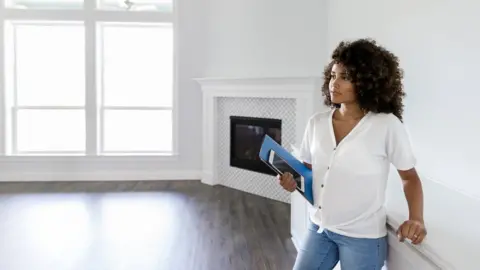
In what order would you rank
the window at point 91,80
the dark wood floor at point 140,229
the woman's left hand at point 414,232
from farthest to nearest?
the window at point 91,80 < the dark wood floor at point 140,229 < the woman's left hand at point 414,232

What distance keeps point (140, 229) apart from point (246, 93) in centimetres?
208

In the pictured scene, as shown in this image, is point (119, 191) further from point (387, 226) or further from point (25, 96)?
point (387, 226)

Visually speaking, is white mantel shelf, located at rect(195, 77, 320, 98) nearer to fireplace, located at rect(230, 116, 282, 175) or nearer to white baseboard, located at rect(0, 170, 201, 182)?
fireplace, located at rect(230, 116, 282, 175)

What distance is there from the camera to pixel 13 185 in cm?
536

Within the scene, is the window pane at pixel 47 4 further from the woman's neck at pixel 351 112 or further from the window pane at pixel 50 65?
the woman's neck at pixel 351 112

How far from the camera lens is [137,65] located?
5867 millimetres

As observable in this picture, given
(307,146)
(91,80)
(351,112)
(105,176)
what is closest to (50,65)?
(91,80)

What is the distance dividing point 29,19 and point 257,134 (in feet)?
11.0

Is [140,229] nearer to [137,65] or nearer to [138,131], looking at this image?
[138,131]

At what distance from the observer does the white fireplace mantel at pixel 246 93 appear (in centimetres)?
427

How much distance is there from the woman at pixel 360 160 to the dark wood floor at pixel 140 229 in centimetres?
161

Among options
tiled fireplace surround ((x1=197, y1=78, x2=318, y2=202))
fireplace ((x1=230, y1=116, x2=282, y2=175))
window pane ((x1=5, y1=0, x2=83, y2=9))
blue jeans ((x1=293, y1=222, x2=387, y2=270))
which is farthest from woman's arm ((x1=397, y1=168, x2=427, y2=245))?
window pane ((x1=5, y1=0, x2=83, y2=9))

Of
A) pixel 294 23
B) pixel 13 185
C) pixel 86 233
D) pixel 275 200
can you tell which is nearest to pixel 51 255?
pixel 86 233

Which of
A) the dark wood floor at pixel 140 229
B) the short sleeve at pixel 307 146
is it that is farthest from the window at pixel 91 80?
the short sleeve at pixel 307 146
